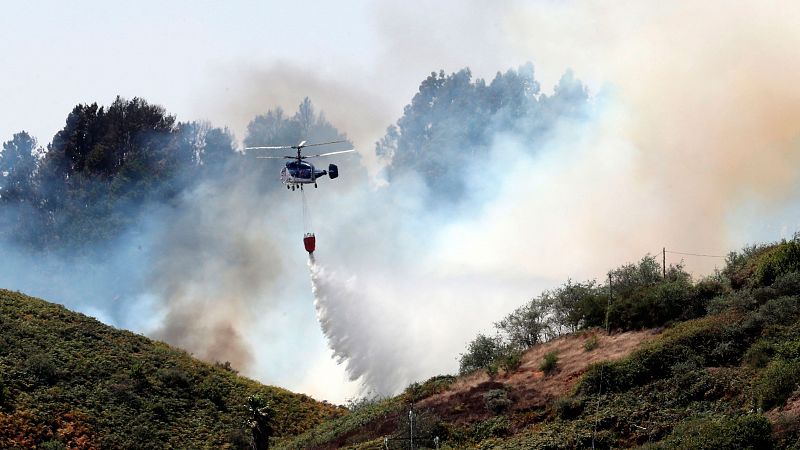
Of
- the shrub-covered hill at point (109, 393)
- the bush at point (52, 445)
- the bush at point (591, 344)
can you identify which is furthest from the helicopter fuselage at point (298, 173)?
the bush at point (52, 445)

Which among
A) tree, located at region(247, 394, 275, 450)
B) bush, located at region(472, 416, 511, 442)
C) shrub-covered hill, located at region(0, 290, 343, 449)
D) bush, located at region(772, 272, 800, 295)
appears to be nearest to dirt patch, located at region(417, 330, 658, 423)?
bush, located at region(472, 416, 511, 442)

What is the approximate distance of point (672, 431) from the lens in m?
58.1

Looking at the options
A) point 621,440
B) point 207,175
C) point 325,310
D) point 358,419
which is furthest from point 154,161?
point 621,440

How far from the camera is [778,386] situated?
185 ft

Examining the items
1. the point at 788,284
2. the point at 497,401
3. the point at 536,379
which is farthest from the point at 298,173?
the point at 788,284

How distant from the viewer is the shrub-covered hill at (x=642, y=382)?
57.9m

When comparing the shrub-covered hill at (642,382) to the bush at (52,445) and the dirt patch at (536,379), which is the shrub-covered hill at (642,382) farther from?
the bush at (52,445)

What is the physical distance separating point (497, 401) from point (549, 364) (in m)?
6.41

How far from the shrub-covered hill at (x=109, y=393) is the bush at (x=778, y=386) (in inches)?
1563

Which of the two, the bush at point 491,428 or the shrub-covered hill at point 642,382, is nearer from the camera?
the shrub-covered hill at point 642,382

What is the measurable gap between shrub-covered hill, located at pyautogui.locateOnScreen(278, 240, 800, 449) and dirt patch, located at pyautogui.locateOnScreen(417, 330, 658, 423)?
13 cm

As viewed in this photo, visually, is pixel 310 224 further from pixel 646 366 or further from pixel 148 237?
pixel 646 366

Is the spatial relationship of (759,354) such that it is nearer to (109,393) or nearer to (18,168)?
(109,393)

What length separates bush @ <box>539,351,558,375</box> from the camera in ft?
251
